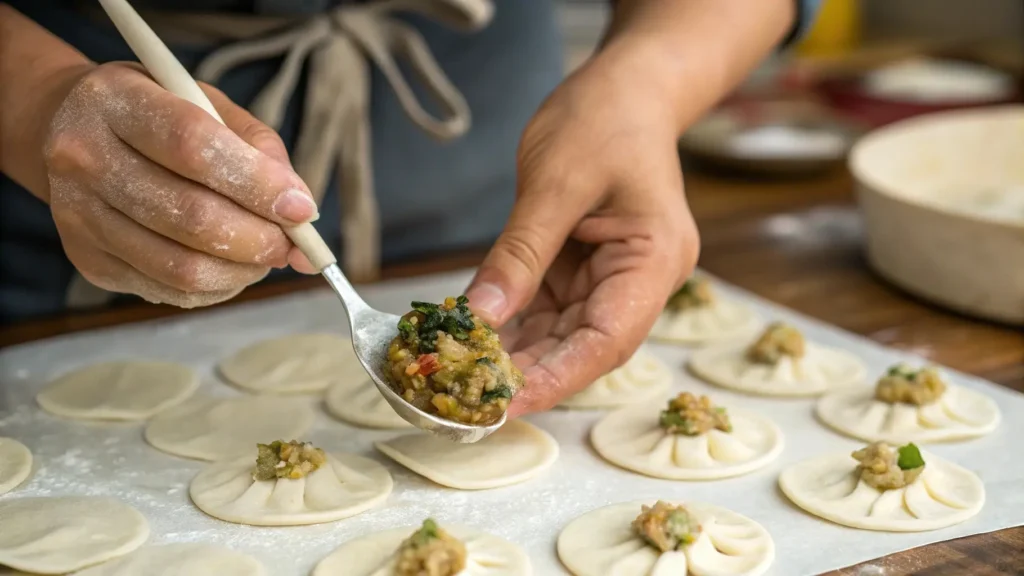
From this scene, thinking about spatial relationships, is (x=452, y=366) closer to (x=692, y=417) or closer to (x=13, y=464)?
(x=692, y=417)

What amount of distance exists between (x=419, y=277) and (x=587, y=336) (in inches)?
44.4

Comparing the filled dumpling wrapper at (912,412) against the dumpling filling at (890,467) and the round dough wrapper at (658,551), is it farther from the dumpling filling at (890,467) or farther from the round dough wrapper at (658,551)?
the round dough wrapper at (658,551)

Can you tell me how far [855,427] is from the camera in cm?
225

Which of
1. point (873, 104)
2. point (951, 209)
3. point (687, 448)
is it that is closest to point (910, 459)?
point (687, 448)

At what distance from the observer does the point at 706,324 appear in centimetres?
281

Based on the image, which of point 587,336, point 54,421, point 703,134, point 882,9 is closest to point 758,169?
point 703,134

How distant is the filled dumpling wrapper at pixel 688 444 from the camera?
2.09 m

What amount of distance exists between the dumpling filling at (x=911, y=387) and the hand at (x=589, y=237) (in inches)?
20.3

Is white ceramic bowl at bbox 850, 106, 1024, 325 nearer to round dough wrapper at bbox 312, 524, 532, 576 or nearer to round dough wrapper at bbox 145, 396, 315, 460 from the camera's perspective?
round dough wrapper at bbox 312, 524, 532, 576

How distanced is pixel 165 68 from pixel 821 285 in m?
2.07

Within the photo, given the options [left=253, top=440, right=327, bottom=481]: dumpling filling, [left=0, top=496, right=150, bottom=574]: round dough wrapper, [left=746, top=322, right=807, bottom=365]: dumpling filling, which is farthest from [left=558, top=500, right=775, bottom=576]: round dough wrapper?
[left=0, top=496, right=150, bottom=574]: round dough wrapper

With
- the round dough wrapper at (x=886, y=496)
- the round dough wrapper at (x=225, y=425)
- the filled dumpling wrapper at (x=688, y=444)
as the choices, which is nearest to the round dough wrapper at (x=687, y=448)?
the filled dumpling wrapper at (x=688, y=444)

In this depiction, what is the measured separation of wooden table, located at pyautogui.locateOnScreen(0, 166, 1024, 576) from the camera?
187 cm

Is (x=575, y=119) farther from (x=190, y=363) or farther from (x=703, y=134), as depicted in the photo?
(x=703, y=134)
